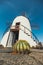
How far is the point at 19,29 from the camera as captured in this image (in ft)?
130

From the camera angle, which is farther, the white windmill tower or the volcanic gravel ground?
the white windmill tower

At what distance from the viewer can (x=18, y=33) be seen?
39.8 metres

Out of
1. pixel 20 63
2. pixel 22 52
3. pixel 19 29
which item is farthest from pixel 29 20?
pixel 20 63

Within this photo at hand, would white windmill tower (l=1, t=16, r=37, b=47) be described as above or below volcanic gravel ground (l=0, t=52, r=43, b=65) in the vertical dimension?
above

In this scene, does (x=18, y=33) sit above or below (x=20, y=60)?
above

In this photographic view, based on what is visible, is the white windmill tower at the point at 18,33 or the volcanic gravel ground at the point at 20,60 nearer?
the volcanic gravel ground at the point at 20,60

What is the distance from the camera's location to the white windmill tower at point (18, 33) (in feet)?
126

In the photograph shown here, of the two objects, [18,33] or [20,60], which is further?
[18,33]

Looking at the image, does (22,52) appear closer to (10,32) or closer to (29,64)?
(29,64)

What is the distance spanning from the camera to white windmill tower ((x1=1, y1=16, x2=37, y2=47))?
126 ft

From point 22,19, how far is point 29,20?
4.22 m

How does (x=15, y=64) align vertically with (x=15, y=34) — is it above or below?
below

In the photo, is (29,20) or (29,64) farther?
(29,20)

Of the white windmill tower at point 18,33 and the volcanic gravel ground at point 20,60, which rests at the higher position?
the white windmill tower at point 18,33
